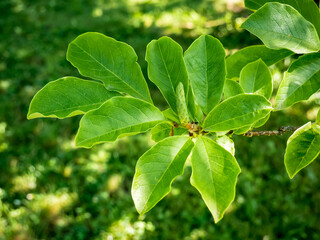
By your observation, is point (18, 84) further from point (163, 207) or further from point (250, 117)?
point (250, 117)

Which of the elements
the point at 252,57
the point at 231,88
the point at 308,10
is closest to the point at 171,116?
the point at 231,88

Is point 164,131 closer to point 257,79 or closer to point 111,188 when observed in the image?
point 257,79

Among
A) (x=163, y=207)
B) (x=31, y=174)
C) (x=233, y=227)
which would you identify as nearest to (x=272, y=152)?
(x=233, y=227)

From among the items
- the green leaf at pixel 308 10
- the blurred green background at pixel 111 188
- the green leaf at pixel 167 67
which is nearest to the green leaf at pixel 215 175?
the green leaf at pixel 167 67

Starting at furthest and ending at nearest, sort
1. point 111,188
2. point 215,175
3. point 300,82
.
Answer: point 111,188
point 300,82
point 215,175

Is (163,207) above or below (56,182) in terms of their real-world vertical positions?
below

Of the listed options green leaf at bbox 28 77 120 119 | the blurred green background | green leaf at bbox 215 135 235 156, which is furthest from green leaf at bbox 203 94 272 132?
the blurred green background

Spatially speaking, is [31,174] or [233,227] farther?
[31,174]
